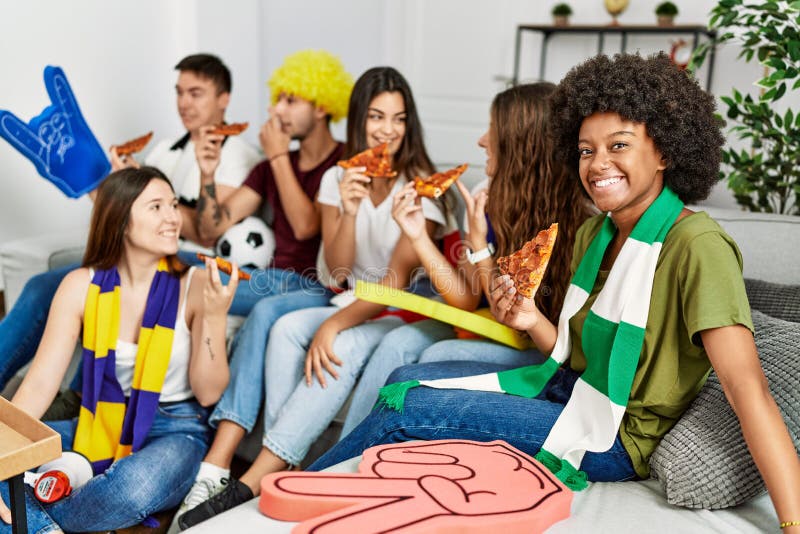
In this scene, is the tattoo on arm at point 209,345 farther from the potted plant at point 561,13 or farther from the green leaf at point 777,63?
the potted plant at point 561,13

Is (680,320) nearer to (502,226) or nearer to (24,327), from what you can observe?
(502,226)

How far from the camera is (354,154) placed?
2.69 metres

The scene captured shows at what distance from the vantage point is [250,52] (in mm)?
4477

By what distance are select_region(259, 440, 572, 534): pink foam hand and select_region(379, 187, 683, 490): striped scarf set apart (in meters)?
0.13

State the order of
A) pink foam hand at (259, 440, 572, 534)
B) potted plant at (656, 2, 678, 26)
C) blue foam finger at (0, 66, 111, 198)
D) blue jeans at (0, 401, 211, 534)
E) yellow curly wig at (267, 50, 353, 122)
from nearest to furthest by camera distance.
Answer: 1. pink foam hand at (259, 440, 572, 534)
2. blue jeans at (0, 401, 211, 534)
3. blue foam finger at (0, 66, 111, 198)
4. yellow curly wig at (267, 50, 353, 122)
5. potted plant at (656, 2, 678, 26)

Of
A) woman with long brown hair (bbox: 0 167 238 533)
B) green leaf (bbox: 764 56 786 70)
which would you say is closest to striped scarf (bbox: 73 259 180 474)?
woman with long brown hair (bbox: 0 167 238 533)

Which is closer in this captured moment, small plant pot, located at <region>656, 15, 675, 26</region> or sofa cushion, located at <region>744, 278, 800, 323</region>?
sofa cushion, located at <region>744, 278, 800, 323</region>

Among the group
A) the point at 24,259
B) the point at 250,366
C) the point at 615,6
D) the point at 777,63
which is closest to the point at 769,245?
the point at 777,63

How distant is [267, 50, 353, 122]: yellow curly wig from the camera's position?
3.03 m

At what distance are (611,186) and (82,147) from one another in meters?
2.07

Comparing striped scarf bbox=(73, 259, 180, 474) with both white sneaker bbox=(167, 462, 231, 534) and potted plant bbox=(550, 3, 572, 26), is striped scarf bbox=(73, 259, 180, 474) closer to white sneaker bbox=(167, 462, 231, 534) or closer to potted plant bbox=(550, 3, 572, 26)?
white sneaker bbox=(167, 462, 231, 534)

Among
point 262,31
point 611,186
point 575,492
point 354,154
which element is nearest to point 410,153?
point 354,154

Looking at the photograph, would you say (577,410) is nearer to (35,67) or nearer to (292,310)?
(292,310)

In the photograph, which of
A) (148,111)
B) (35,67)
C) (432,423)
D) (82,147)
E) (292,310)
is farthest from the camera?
(148,111)
